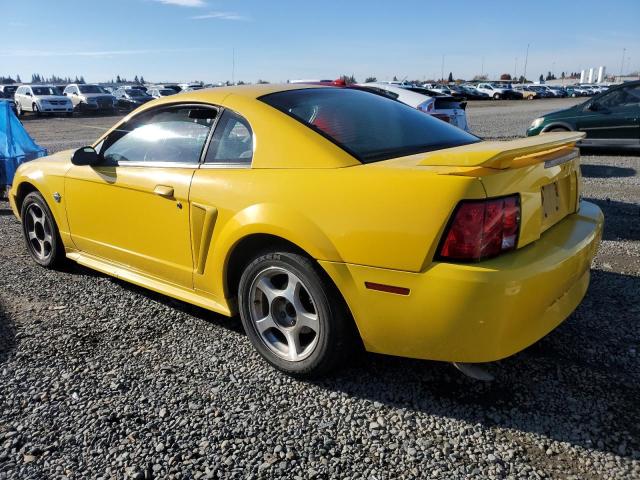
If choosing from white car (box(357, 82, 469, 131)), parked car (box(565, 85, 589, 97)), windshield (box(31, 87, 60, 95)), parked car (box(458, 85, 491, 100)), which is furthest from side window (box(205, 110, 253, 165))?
parked car (box(565, 85, 589, 97))

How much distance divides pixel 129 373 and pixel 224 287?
27.3 inches

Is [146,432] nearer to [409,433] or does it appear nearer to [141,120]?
[409,433]

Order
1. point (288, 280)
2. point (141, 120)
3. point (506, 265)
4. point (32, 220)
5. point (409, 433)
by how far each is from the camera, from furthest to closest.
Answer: point (32, 220), point (141, 120), point (288, 280), point (409, 433), point (506, 265)

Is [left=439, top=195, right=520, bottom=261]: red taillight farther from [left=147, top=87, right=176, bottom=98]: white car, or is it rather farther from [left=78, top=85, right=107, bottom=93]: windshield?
[left=147, top=87, right=176, bottom=98]: white car

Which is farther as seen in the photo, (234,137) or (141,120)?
(141,120)


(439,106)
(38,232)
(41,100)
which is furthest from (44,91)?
(38,232)

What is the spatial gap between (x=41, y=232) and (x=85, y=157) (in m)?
1.29

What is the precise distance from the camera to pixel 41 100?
97.1ft

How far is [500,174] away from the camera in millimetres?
2195

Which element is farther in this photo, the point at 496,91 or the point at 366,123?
the point at 496,91

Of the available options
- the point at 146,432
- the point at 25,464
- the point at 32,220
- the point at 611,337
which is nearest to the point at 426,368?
the point at 611,337

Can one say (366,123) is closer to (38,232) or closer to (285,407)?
(285,407)

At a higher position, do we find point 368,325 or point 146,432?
point 368,325

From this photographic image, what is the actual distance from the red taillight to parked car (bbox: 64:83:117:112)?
3472 centimetres
